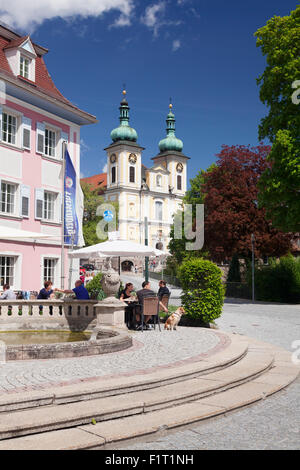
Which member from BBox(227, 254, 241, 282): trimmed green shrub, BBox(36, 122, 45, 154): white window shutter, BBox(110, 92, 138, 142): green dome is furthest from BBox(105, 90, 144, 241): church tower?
BBox(36, 122, 45, 154): white window shutter

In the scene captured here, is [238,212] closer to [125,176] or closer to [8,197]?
[8,197]

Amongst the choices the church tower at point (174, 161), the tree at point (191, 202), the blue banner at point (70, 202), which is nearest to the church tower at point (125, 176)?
the church tower at point (174, 161)

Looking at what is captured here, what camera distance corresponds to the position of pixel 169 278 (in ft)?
188

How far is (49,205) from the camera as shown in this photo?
24.1m

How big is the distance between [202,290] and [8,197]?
36.5ft

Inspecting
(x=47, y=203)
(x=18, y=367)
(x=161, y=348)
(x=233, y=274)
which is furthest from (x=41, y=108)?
(x=233, y=274)

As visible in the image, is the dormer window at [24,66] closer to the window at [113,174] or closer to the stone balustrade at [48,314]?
the stone balustrade at [48,314]

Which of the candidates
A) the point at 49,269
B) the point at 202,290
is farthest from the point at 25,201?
the point at 202,290

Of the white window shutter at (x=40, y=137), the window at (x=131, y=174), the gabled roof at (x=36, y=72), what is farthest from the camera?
the window at (x=131, y=174)

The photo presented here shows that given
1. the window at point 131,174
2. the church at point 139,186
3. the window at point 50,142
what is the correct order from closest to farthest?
the window at point 50,142 < the church at point 139,186 < the window at point 131,174

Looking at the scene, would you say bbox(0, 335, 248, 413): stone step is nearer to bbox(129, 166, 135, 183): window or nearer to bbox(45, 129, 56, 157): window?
bbox(45, 129, 56, 157): window

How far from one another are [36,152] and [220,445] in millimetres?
19841

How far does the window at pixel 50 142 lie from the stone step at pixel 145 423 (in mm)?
18623

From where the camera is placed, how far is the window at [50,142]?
2408 cm
